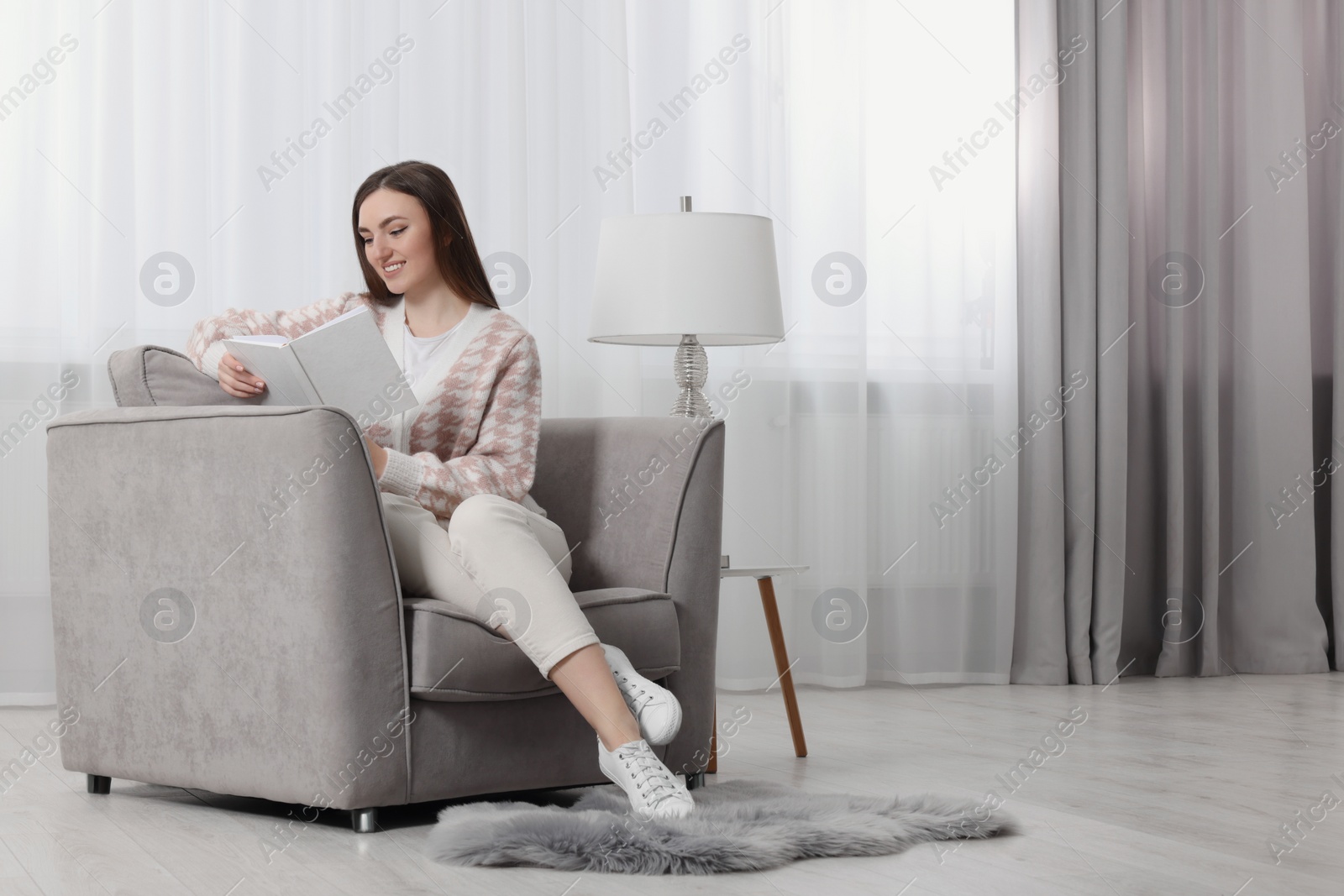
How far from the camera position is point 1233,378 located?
12.9 ft

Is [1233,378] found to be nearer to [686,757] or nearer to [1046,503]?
[1046,503]

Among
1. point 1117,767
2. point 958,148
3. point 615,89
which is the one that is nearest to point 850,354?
point 958,148

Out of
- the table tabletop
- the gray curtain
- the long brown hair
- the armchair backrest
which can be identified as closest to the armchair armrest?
the armchair backrest

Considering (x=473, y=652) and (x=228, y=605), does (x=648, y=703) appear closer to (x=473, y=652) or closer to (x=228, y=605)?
(x=473, y=652)

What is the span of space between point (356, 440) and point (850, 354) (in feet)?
6.62

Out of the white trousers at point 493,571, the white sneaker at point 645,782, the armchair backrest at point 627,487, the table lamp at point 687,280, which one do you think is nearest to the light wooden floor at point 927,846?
the white sneaker at point 645,782

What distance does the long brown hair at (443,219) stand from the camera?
2.25m

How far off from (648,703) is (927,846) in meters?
0.41

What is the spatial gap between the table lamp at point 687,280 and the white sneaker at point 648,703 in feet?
2.23

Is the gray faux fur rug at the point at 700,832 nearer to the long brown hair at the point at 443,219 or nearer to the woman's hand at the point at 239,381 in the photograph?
the woman's hand at the point at 239,381

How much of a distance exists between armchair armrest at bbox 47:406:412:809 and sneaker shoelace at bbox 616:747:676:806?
29 cm

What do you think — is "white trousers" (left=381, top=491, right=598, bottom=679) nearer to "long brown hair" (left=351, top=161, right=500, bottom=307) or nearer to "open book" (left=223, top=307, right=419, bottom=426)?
"open book" (left=223, top=307, right=419, bottom=426)

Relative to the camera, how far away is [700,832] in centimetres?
167

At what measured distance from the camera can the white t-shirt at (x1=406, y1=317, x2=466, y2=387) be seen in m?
2.21
